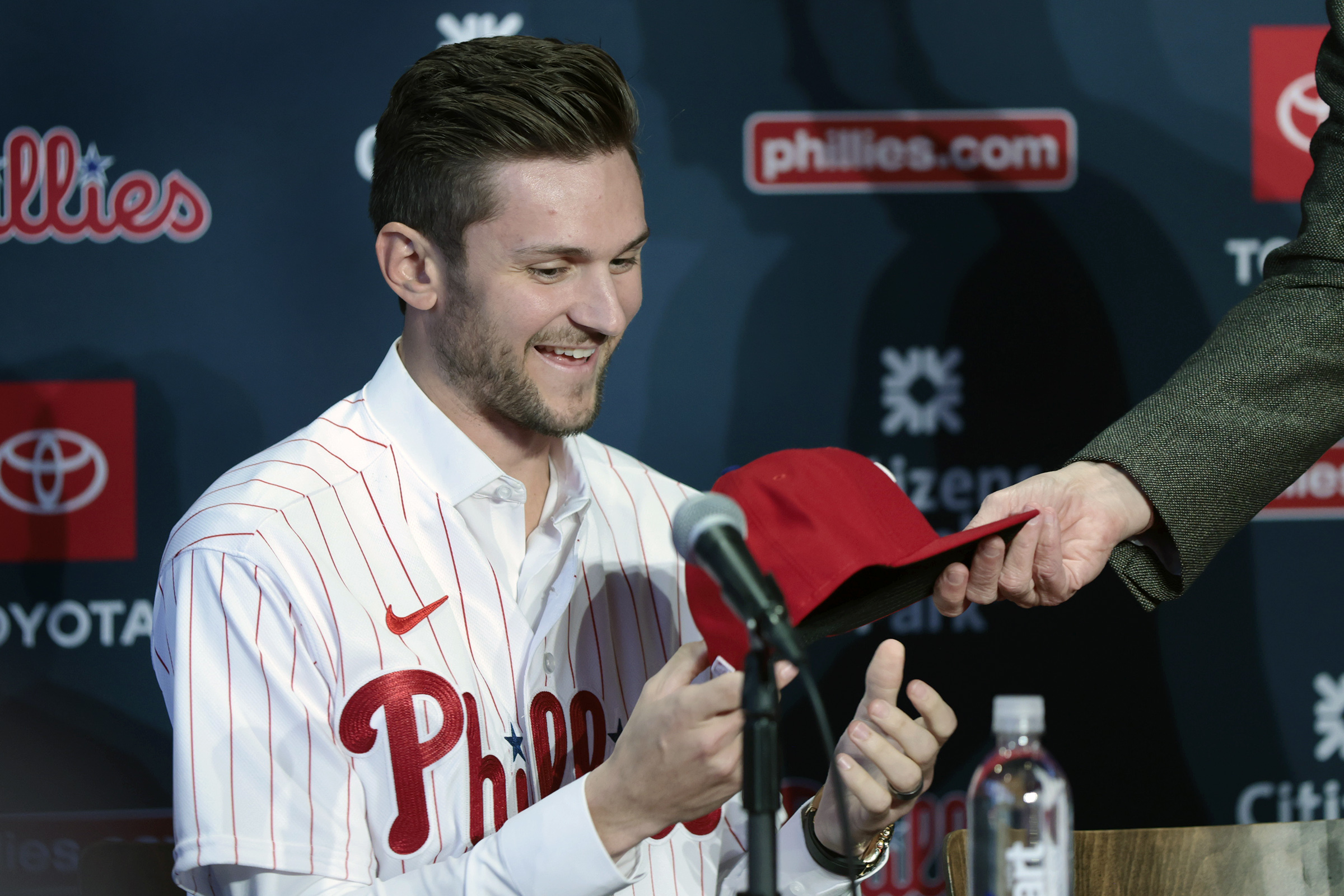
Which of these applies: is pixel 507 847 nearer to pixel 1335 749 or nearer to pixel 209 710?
pixel 209 710

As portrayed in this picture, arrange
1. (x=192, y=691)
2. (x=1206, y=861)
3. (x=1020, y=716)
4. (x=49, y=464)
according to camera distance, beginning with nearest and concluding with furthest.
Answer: (x=1020, y=716), (x=192, y=691), (x=1206, y=861), (x=49, y=464)

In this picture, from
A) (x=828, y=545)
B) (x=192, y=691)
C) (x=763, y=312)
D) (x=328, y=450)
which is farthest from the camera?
(x=763, y=312)

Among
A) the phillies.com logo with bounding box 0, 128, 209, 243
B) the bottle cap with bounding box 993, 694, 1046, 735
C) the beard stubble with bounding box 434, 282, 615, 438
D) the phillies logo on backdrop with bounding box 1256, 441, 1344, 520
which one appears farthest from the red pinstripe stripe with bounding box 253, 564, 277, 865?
the phillies logo on backdrop with bounding box 1256, 441, 1344, 520

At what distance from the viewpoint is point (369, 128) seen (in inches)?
81.3

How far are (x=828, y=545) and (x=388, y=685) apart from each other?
1.54ft

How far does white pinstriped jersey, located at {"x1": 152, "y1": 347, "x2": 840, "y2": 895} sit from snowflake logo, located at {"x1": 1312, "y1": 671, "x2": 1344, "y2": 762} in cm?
139

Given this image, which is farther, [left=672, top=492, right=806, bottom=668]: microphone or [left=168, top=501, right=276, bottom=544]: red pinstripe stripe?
[left=168, top=501, right=276, bottom=544]: red pinstripe stripe

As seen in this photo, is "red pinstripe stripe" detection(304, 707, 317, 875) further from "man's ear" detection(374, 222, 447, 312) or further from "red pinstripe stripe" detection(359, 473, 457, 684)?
"man's ear" detection(374, 222, 447, 312)

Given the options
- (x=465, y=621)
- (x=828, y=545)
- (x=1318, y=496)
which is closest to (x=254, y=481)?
(x=465, y=621)

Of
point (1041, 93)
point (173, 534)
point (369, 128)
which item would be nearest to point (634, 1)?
point (369, 128)

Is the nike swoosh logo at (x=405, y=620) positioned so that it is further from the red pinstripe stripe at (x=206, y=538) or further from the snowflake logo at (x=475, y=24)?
the snowflake logo at (x=475, y=24)

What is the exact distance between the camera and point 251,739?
3.60 ft

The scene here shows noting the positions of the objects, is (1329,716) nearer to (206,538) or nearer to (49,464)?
(206,538)

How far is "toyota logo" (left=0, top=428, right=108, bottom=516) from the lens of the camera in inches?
79.1
